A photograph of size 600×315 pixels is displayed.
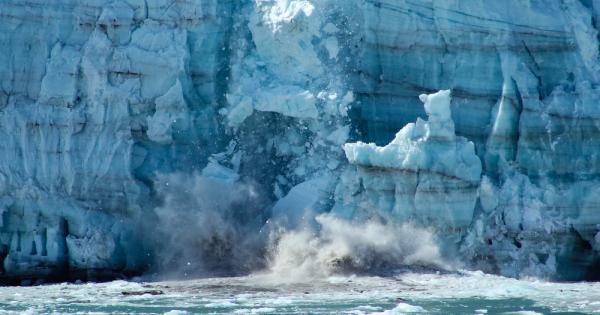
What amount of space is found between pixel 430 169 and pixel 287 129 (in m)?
2.73

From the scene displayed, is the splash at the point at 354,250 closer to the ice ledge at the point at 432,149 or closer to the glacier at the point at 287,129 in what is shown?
the glacier at the point at 287,129

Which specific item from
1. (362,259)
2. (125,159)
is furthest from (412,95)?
(125,159)

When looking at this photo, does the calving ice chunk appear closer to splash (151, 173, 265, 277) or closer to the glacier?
the glacier

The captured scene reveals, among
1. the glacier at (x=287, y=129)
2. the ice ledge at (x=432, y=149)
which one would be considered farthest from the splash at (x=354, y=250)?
the ice ledge at (x=432, y=149)

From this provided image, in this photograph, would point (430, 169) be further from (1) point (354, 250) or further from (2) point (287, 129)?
(2) point (287, 129)

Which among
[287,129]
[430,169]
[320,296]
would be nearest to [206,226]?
[287,129]

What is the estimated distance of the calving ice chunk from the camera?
23938 millimetres

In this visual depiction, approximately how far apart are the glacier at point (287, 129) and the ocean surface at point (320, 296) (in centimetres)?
99

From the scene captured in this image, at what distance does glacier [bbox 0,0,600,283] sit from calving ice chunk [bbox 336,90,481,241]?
0.03 meters

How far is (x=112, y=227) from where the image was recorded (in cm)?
2545

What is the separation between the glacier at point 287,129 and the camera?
24.2 m

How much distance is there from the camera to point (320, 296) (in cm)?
2267

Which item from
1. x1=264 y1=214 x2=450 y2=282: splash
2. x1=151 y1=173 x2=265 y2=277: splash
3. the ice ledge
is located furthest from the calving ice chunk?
x1=151 y1=173 x2=265 y2=277: splash

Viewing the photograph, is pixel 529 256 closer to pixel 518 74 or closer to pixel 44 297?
pixel 518 74
